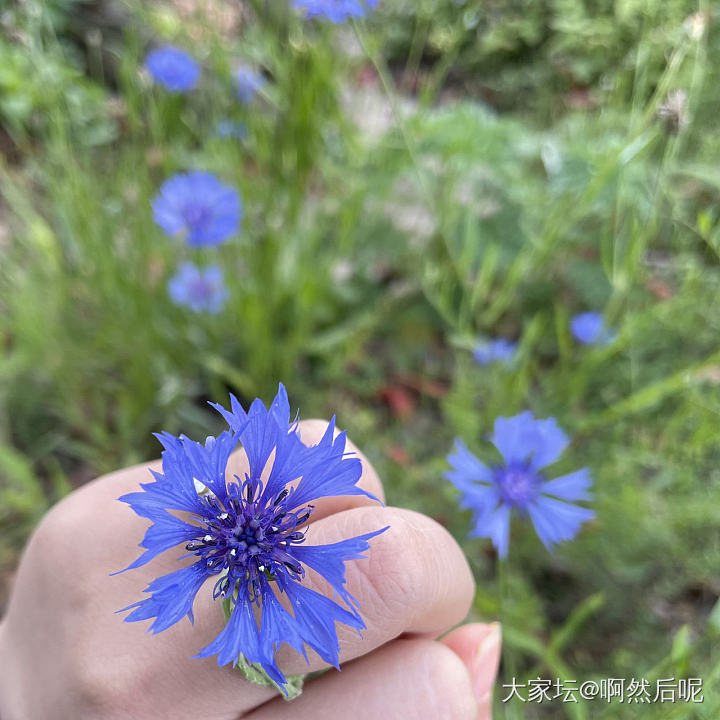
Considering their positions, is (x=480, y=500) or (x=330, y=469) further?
(x=480, y=500)

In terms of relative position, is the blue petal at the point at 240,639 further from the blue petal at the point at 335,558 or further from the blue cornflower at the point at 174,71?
the blue cornflower at the point at 174,71

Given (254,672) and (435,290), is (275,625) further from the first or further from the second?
(435,290)

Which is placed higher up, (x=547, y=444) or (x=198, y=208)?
(x=198, y=208)

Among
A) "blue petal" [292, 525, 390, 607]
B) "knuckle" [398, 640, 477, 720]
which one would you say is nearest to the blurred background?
"knuckle" [398, 640, 477, 720]

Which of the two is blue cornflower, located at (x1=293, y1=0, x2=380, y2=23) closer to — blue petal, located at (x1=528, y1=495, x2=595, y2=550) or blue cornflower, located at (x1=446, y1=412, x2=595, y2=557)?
blue cornflower, located at (x1=446, y1=412, x2=595, y2=557)

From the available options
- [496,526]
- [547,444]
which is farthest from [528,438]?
[496,526]

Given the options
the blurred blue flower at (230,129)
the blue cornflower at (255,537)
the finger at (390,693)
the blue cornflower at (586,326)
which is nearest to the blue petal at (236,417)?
the blue cornflower at (255,537)
